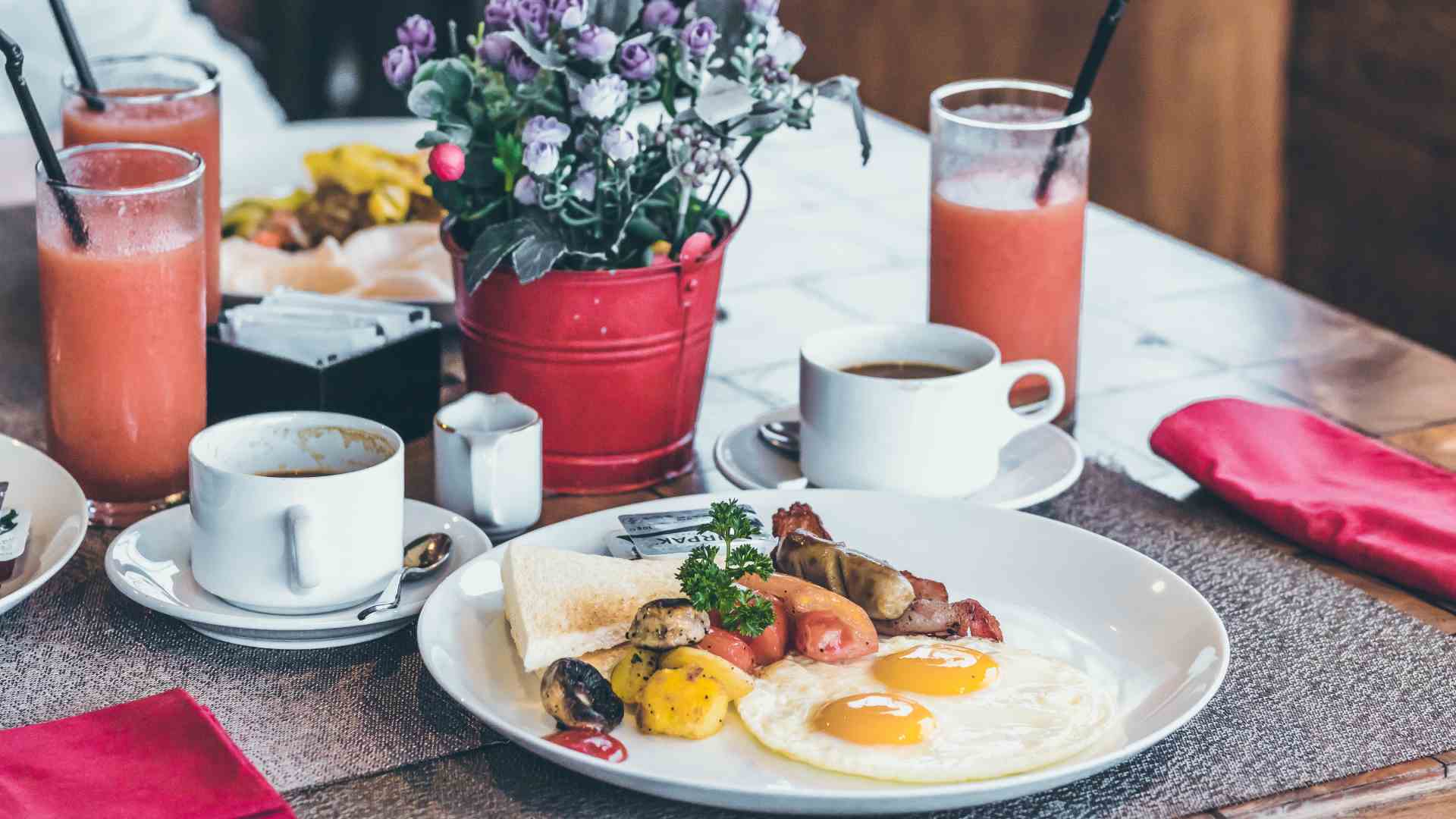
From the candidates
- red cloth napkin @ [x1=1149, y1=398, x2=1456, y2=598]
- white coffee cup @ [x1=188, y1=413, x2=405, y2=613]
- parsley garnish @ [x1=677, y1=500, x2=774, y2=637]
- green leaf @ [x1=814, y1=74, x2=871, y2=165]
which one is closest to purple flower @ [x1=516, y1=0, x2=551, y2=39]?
green leaf @ [x1=814, y1=74, x2=871, y2=165]

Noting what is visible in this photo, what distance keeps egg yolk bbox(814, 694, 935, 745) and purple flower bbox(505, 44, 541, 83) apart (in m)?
0.58

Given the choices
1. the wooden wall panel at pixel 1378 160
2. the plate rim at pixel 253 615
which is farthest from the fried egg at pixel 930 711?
the wooden wall panel at pixel 1378 160

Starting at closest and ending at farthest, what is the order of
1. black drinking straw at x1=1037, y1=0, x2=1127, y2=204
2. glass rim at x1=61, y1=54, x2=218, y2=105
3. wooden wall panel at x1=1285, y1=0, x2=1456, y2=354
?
black drinking straw at x1=1037, y1=0, x2=1127, y2=204
glass rim at x1=61, y1=54, x2=218, y2=105
wooden wall panel at x1=1285, y1=0, x2=1456, y2=354

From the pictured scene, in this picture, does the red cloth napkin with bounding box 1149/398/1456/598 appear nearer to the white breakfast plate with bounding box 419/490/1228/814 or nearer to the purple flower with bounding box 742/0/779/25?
the white breakfast plate with bounding box 419/490/1228/814

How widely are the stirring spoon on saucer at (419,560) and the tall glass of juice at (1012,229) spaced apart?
62 centimetres

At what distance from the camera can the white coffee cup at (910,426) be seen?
1248 millimetres

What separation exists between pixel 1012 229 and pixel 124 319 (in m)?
0.81

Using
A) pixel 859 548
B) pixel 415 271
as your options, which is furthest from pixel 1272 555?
pixel 415 271

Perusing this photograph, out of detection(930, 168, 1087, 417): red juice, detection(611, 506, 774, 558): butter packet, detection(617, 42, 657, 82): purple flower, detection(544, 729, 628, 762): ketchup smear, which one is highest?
detection(617, 42, 657, 82): purple flower

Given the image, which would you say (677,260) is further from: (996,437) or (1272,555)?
(1272,555)

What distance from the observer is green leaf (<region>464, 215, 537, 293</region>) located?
48.4 inches

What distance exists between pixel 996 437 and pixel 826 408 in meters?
0.15

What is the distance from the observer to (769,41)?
1.24 m

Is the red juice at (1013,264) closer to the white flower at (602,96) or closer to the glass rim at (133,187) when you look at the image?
the white flower at (602,96)
